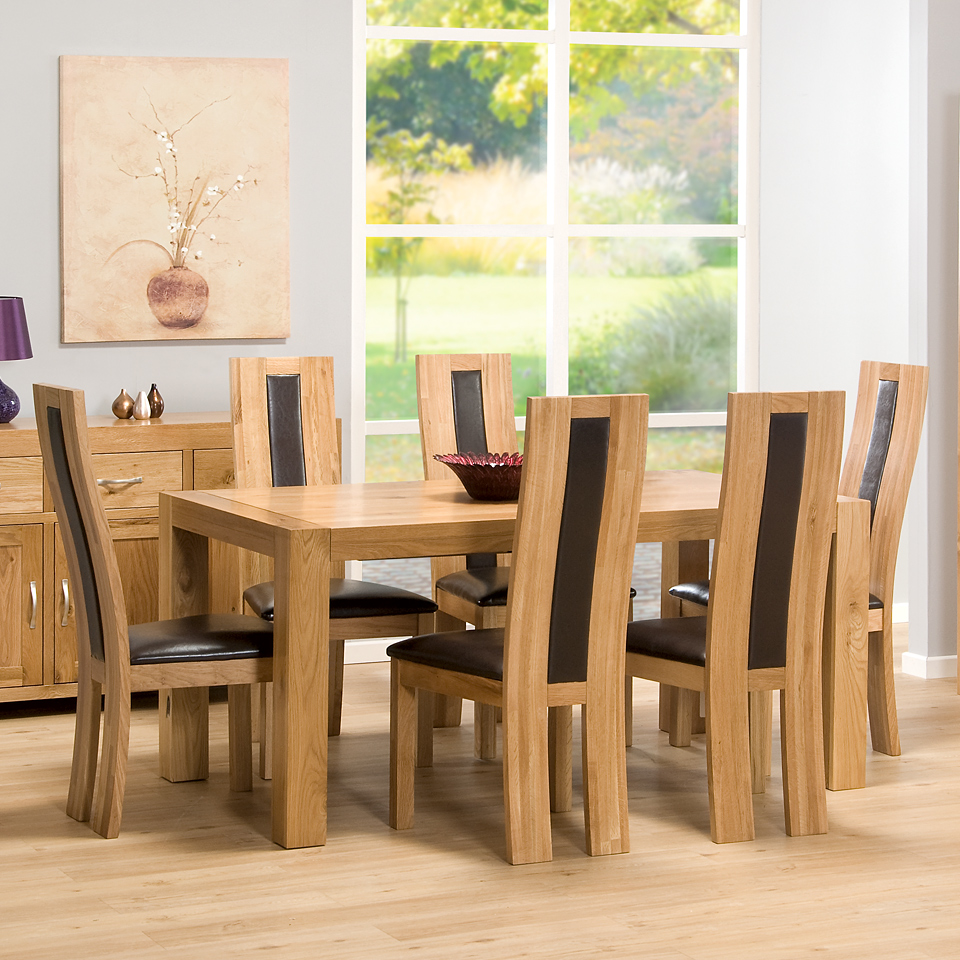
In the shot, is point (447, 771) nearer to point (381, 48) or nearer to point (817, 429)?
point (817, 429)

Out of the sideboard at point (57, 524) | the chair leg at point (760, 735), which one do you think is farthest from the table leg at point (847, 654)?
the sideboard at point (57, 524)

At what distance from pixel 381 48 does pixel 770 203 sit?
1.58 meters

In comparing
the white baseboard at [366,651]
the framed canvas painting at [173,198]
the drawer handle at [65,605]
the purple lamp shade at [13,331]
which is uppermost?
the framed canvas painting at [173,198]

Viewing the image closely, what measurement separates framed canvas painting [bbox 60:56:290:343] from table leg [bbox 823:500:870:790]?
7.13 ft

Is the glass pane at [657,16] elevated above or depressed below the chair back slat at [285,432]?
above

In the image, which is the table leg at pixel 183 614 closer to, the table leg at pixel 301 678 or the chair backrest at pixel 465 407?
the table leg at pixel 301 678

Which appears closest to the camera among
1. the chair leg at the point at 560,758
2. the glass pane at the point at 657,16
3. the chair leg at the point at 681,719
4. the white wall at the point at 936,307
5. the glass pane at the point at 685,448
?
the chair leg at the point at 560,758

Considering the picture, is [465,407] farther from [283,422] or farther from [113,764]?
[113,764]

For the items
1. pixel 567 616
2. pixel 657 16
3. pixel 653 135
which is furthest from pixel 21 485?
pixel 657 16

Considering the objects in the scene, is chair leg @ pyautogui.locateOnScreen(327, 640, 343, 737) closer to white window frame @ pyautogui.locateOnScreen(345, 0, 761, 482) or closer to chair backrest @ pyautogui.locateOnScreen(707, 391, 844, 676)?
white window frame @ pyautogui.locateOnScreen(345, 0, 761, 482)

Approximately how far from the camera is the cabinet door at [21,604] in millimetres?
4445

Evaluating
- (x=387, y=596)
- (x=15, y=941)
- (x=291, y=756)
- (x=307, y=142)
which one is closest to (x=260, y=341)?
(x=307, y=142)

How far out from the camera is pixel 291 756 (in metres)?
3.28

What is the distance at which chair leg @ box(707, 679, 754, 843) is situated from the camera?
3361 mm
